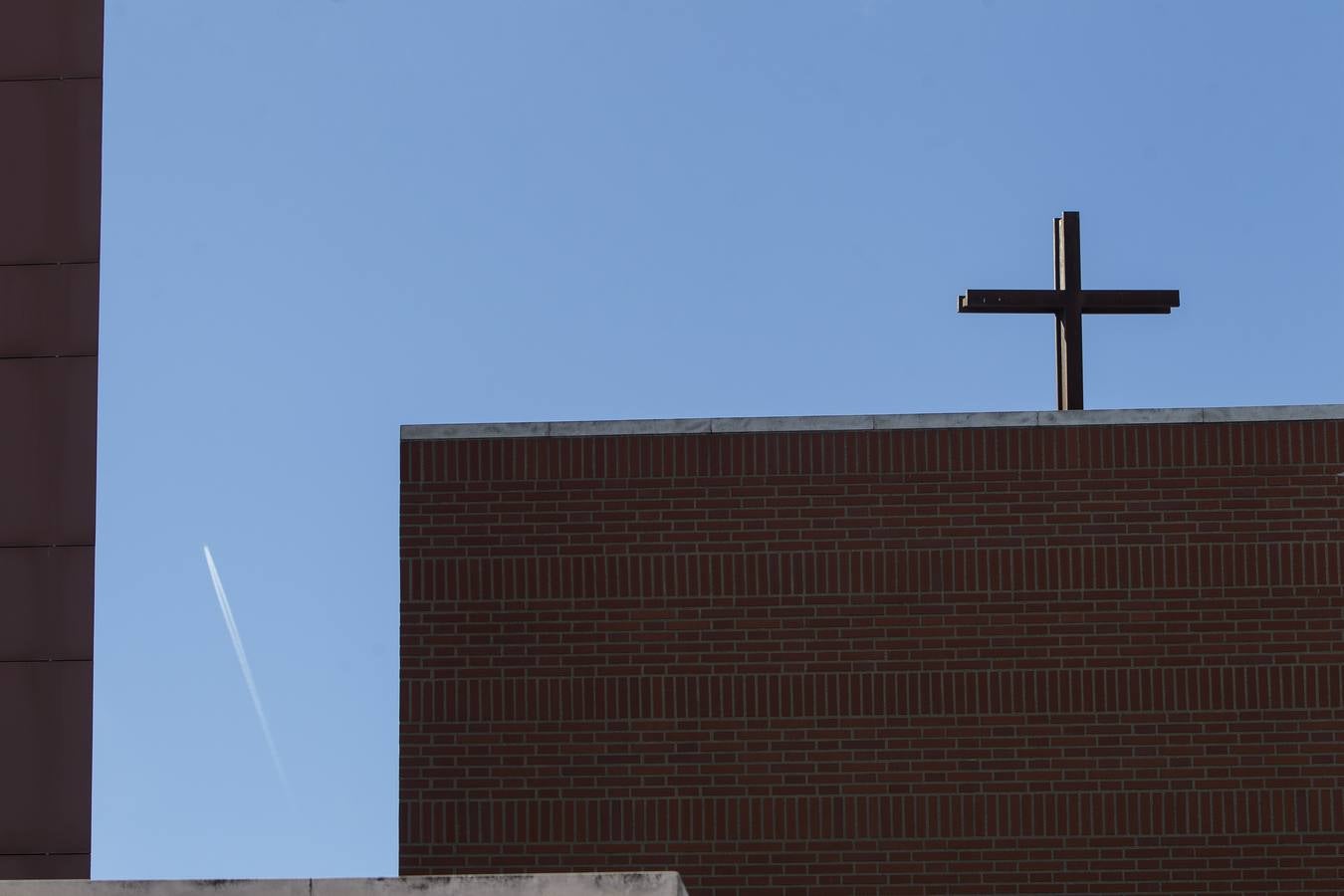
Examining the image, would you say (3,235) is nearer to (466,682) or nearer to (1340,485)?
(466,682)

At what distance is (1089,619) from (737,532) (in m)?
2.56

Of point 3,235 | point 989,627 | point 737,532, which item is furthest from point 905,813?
point 3,235

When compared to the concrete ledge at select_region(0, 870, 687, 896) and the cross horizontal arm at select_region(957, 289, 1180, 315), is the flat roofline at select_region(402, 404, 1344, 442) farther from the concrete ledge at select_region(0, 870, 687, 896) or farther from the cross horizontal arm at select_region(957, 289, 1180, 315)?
the concrete ledge at select_region(0, 870, 687, 896)

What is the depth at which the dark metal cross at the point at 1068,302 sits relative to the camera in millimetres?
14227

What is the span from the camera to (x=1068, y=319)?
14.2 meters

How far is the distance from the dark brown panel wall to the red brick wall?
234 centimetres

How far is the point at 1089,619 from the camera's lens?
13109mm

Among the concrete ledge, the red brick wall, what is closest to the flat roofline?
the red brick wall

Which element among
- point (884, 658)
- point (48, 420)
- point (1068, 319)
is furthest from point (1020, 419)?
point (48, 420)

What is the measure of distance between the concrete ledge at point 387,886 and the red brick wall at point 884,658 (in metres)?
5.32

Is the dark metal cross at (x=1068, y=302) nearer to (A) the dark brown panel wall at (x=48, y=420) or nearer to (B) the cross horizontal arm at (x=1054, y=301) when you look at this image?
(B) the cross horizontal arm at (x=1054, y=301)

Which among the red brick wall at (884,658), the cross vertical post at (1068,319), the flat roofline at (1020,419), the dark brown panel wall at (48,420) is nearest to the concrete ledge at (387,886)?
the dark brown panel wall at (48,420)

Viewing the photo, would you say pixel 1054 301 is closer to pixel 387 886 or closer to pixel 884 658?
pixel 884 658

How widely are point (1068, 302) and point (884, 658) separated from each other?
10.7 ft
